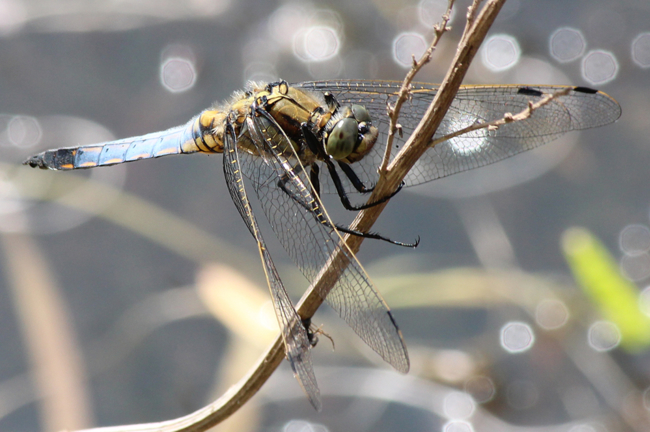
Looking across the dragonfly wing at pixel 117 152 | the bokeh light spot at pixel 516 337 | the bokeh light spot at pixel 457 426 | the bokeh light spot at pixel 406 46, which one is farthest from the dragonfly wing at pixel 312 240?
the bokeh light spot at pixel 406 46

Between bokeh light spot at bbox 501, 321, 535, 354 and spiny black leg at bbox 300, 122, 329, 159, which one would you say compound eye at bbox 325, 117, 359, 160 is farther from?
bokeh light spot at bbox 501, 321, 535, 354

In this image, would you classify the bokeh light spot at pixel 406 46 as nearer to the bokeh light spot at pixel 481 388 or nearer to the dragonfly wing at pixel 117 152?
the dragonfly wing at pixel 117 152

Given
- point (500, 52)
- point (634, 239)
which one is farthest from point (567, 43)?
point (634, 239)

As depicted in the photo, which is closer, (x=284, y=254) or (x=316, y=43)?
(x=284, y=254)

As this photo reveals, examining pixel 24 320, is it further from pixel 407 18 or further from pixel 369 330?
pixel 407 18

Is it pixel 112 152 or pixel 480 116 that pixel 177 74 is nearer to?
pixel 112 152
